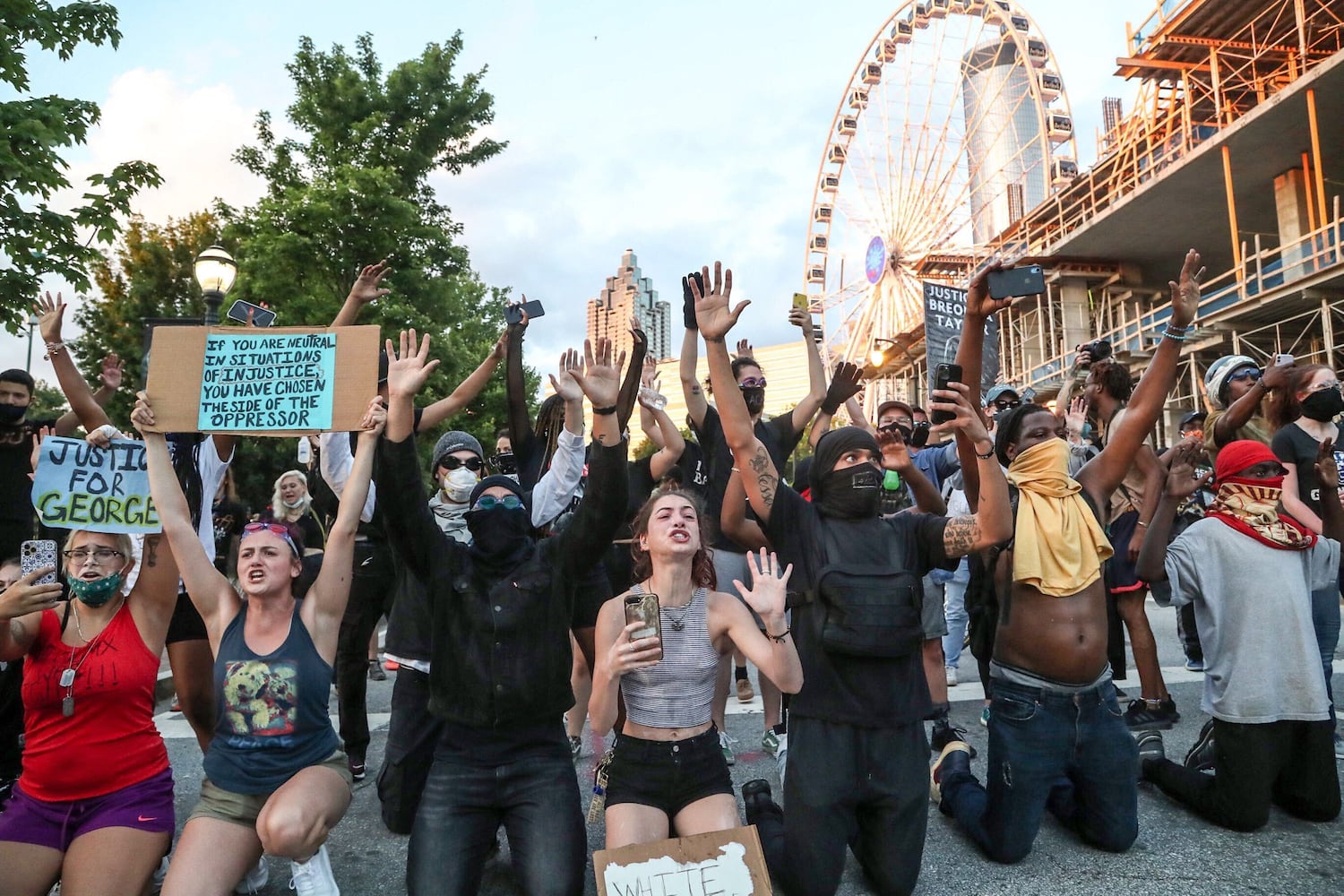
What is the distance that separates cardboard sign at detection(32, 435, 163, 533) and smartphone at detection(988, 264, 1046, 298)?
3379 mm

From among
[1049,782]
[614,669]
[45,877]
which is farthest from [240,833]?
[1049,782]

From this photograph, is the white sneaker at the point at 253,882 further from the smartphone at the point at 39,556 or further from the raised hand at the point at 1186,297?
the raised hand at the point at 1186,297

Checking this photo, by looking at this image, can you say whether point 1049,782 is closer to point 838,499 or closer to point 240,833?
point 838,499

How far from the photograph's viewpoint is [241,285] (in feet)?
51.9

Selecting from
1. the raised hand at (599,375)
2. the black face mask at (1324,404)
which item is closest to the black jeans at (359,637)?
the raised hand at (599,375)

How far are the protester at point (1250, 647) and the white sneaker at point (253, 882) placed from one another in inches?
144

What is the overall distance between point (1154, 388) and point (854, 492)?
4.38 feet

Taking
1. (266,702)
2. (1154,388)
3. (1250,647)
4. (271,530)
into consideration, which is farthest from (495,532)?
(1250,647)

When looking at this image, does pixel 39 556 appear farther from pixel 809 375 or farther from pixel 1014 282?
pixel 1014 282

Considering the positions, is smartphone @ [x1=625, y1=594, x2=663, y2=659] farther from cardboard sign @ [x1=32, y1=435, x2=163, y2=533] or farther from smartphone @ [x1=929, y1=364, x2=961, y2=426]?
cardboard sign @ [x1=32, y1=435, x2=163, y2=533]

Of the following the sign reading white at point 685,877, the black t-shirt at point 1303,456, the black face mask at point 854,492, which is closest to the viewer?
the sign reading white at point 685,877

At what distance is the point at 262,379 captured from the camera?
3.27 meters

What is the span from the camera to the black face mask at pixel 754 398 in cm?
468

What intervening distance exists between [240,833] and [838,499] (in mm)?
2332
